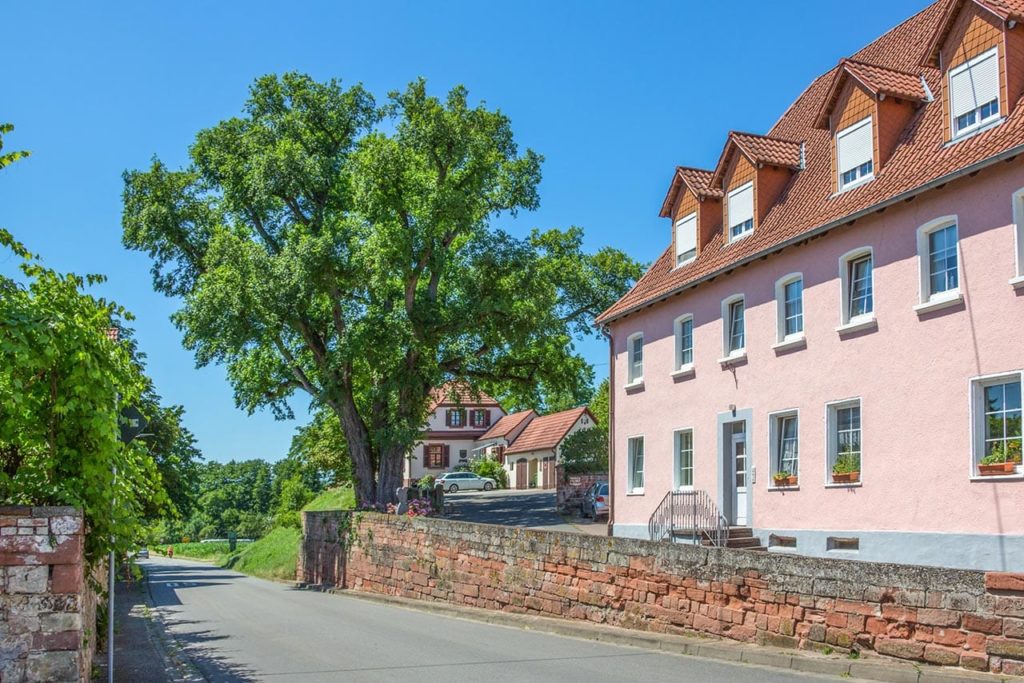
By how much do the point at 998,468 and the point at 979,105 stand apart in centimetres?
581

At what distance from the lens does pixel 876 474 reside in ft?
58.7

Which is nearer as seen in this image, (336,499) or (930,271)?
(930,271)

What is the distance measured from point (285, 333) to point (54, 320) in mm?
27247

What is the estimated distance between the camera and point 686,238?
25.8 m

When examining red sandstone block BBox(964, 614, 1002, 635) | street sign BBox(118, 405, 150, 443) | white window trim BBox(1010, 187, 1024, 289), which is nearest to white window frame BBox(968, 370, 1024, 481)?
white window trim BBox(1010, 187, 1024, 289)

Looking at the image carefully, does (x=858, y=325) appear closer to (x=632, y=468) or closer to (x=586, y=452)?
(x=632, y=468)

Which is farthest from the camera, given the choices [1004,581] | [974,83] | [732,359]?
[732,359]

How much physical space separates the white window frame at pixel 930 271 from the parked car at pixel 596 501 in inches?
725

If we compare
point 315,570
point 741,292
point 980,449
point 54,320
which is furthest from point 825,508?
point 315,570

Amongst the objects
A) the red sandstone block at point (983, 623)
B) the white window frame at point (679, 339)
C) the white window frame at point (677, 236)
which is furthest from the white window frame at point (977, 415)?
the white window frame at point (677, 236)

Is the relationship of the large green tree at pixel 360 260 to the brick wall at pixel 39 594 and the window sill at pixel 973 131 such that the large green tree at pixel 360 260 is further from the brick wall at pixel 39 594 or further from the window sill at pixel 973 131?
the brick wall at pixel 39 594

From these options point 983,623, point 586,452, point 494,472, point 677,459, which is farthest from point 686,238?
point 494,472

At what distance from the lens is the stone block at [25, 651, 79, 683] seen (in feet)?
29.2

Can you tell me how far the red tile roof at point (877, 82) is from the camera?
62.0 ft
